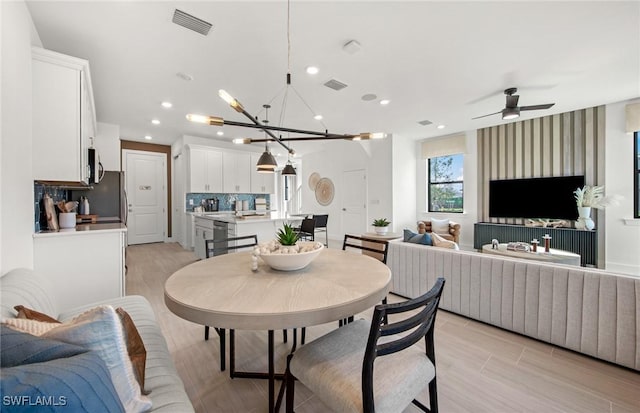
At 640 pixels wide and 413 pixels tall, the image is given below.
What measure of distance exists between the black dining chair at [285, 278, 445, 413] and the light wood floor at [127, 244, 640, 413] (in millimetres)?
497

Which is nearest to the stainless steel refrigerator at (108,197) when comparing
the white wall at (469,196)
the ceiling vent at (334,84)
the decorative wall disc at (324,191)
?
the ceiling vent at (334,84)

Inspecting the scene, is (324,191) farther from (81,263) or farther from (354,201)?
(81,263)


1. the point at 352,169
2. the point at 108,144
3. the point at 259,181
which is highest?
the point at 108,144

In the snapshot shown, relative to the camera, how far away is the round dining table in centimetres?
102

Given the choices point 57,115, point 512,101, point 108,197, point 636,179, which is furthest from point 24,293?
point 636,179

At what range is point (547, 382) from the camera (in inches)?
67.6

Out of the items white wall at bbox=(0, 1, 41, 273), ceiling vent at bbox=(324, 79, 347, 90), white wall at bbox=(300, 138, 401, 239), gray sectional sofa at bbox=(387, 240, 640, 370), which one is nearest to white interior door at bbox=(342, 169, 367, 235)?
→ white wall at bbox=(300, 138, 401, 239)

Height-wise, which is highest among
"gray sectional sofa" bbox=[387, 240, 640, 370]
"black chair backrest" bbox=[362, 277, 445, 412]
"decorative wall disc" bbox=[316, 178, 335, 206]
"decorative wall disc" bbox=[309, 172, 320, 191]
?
"decorative wall disc" bbox=[309, 172, 320, 191]

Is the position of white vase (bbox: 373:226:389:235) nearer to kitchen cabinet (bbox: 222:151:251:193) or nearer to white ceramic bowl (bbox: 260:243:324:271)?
white ceramic bowl (bbox: 260:243:324:271)

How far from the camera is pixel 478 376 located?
5.87ft

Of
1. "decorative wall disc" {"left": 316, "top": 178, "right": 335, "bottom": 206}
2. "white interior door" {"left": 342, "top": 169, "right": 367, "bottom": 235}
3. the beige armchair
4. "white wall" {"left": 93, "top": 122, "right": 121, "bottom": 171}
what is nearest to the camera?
"white wall" {"left": 93, "top": 122, "right": 121, "bottom": 171}

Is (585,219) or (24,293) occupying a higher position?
(585,219)

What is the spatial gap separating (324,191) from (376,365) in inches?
269

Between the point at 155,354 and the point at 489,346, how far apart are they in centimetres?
240
